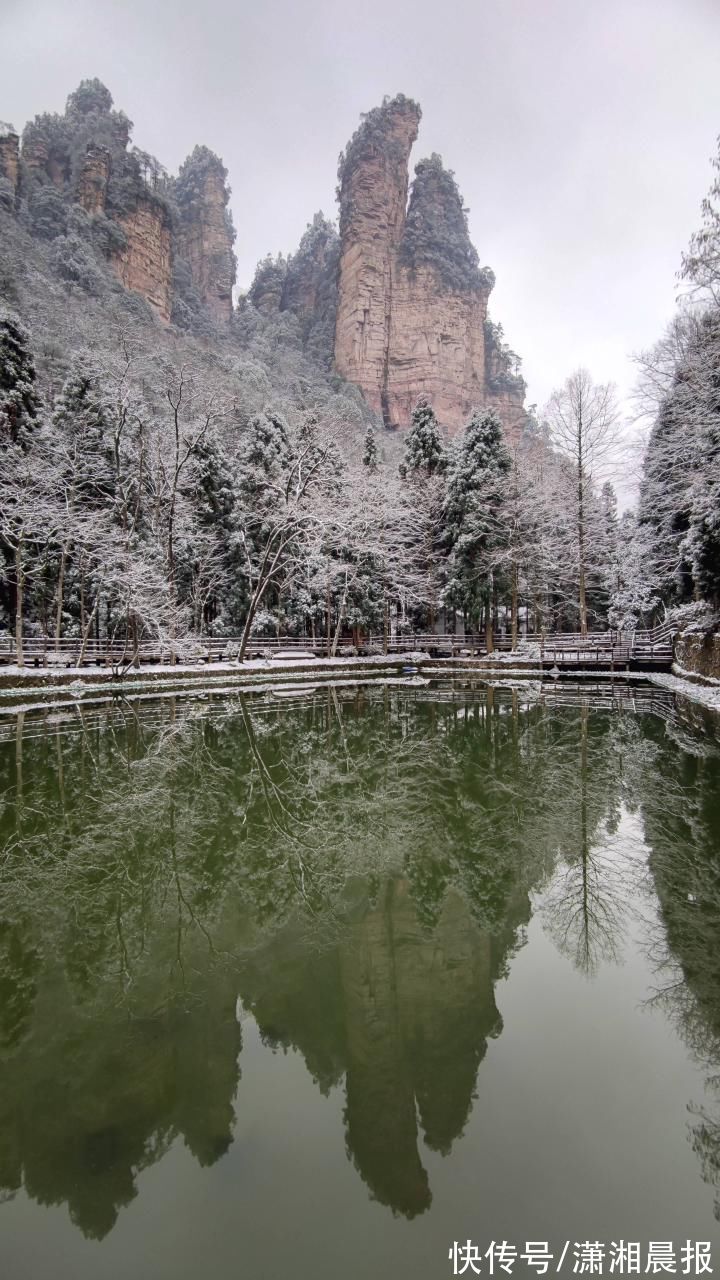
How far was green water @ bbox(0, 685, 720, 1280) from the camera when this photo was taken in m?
2.02

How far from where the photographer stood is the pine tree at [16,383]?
67.1 ft

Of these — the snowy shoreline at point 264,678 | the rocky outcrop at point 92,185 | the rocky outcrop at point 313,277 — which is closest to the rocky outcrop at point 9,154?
the rocky outcrop at point 92,185

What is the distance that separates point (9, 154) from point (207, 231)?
1292 inches

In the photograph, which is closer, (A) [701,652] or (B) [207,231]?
(A) [701,652]

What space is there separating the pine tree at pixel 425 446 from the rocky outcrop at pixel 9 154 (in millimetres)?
70407

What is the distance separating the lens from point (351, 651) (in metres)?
30.1

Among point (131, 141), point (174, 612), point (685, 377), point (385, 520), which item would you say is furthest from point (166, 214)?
point (685, 377)

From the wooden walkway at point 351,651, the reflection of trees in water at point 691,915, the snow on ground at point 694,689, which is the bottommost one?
the reflection of trees in water at point 691,915

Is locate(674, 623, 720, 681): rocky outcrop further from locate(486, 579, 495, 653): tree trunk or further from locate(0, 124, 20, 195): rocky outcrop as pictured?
locate(0, 124, 20, 195): rocky outcrop

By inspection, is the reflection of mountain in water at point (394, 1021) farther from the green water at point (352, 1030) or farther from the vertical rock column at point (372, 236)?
the vertical rock column at point (372, 236)

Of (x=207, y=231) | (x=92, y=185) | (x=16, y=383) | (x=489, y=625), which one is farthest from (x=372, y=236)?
(x=16, y=383)

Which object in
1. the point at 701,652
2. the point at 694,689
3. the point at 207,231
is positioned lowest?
the point at 694,689

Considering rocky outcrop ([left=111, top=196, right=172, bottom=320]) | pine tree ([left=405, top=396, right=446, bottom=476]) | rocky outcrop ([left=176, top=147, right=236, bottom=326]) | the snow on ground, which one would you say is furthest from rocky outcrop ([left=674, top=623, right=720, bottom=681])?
rocky outcrop ([left=176, top=147, right=236, bottom=326])

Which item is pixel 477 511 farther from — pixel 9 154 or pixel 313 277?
pixel 313 277
